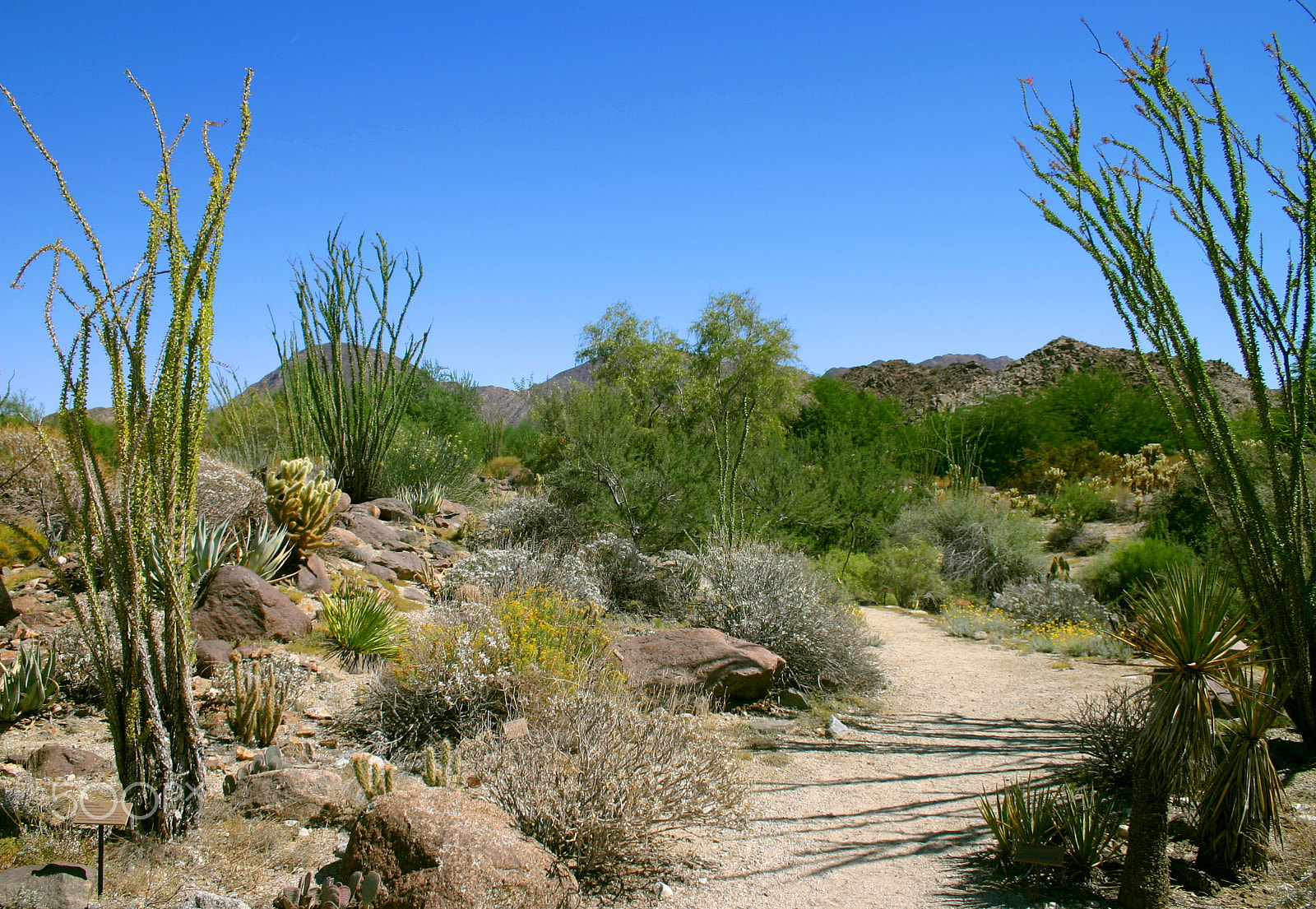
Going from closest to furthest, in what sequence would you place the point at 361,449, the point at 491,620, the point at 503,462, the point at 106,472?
the point at 491,620
the point at 106,472
the point at 361,449
the point at 503,462

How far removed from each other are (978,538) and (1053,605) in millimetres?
3077

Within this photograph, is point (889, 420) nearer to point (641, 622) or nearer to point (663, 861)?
point (641, 622)

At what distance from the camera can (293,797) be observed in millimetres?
4203

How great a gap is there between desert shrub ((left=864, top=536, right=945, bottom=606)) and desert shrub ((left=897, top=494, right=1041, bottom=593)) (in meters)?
0.71

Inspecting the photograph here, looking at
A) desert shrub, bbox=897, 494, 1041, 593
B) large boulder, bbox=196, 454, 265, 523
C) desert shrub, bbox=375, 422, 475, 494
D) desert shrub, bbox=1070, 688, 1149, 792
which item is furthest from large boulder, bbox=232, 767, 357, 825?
desert shrub, bbox=897, 494, 1041, 593

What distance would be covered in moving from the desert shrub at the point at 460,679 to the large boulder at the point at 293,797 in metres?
0.88

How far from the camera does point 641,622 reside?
934cm

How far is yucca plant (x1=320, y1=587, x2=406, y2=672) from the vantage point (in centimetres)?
686

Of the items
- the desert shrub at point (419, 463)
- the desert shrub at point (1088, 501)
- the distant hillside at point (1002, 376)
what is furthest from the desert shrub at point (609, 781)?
the distant hillside at point (1002, 376)

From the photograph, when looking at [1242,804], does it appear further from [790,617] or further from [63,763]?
[63,763]

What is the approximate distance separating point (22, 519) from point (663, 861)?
7.32m

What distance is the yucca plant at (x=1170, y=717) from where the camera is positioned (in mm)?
3328

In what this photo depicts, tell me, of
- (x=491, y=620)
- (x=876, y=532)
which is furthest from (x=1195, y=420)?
(x=876, y=532)

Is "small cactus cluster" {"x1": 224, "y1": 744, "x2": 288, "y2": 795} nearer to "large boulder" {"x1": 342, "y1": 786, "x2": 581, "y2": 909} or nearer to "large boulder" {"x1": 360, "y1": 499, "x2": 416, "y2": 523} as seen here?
"large boulder" {"x1": 342, "y1": 786, "x2": 581, "y2": 909}
